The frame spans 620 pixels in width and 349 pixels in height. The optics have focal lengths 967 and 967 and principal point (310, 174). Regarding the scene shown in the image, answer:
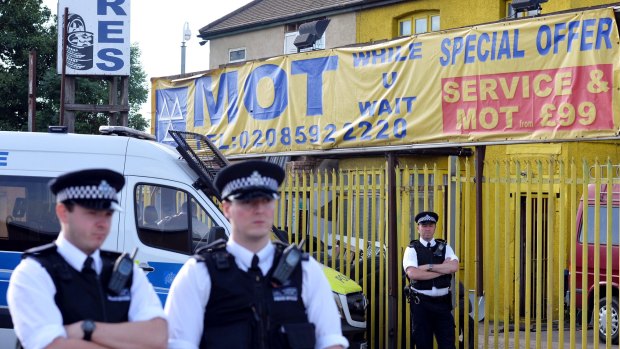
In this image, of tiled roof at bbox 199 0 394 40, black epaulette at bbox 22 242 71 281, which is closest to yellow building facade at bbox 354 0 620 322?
tiled roof at bbox 199 0 394 40

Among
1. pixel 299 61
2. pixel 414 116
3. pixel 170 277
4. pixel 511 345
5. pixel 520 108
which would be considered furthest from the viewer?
pixel 511 345

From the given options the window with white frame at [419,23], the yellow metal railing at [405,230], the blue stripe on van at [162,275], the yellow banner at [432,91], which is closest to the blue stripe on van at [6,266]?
the blue stripe on van at [162,275]

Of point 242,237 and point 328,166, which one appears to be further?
point 328,166

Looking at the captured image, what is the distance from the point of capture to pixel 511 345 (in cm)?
1404

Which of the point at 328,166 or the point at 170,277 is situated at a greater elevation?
the point at 328,166

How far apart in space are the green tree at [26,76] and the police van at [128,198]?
17.2m

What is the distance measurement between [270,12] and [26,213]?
15.6 m

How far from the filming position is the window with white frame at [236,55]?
79.6 feet

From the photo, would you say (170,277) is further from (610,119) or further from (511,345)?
(511,345)

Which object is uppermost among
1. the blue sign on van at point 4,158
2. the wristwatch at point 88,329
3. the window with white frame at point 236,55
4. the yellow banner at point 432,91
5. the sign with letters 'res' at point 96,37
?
the window with white frame at point 236,55

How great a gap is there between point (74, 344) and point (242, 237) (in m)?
0.81

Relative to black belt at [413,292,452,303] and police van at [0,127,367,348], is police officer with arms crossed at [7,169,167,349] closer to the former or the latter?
police van at [0,127,367,348]

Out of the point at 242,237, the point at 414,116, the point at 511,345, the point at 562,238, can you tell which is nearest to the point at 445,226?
the point at 414,116

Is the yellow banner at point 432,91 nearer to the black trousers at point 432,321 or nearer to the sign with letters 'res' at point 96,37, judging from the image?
the black trousers at point 432,321
